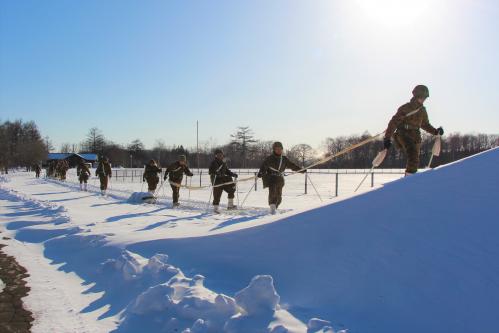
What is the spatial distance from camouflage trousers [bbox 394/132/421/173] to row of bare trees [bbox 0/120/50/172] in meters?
61.7

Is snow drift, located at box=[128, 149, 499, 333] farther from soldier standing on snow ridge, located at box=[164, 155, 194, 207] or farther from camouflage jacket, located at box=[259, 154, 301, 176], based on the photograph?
soldier standing on snow ridge, located at box=[164, 155, 194, 207]

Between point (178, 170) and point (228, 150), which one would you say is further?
point (228, 150)

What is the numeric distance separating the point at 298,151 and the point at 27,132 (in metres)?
61.3

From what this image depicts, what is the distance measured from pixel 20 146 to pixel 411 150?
8657 cm

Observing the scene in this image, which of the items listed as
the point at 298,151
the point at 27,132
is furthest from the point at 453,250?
the point at 27,132

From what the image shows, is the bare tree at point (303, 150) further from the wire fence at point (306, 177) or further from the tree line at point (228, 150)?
the wire fence at point (306, 177)

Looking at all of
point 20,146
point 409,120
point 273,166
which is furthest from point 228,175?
point 20,146

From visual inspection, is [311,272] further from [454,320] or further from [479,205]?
[479,205]

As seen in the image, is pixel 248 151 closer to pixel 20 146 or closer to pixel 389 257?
pixel 20 146

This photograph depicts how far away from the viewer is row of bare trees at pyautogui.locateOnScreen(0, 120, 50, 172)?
70.1 metres

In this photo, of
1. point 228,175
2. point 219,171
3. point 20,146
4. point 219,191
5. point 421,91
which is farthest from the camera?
point 20,146

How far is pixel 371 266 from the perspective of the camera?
3688 millimetres

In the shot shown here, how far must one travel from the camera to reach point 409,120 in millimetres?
6984

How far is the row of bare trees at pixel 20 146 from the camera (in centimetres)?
7006
